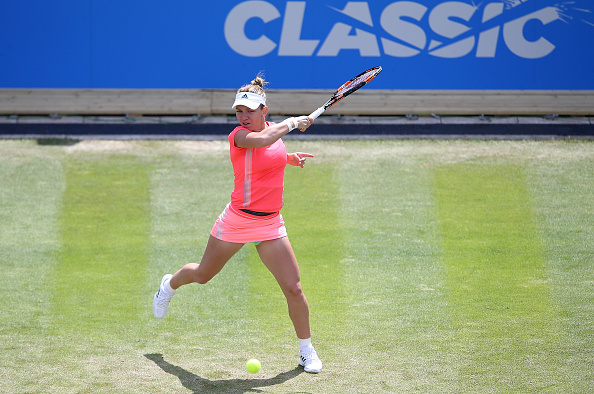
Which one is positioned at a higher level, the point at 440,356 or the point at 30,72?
the point at 30,72

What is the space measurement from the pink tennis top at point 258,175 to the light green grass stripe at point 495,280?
73.9 inches

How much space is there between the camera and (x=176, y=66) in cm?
1173

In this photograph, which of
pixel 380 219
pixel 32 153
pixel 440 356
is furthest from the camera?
pixel 32 153

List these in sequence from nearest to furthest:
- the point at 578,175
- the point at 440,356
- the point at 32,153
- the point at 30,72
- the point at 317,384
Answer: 1. the point at 317,384
2. the point at 440,356
3. the point at 578,175
4. the point at 32,153
5. the point at 30,72

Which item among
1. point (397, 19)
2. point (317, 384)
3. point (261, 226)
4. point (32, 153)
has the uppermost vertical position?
point (397, 19)

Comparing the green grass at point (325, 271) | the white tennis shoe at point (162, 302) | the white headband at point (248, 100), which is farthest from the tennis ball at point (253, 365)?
the white headband at point (248, 100)

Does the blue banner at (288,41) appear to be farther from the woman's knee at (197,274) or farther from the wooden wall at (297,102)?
the woman's knee at (197,274)

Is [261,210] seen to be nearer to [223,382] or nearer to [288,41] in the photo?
[223,382]

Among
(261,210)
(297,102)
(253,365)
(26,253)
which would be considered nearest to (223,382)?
(253,365)

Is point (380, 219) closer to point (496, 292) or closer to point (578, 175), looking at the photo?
point (496, 292)

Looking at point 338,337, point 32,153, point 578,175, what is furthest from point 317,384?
point 32,153

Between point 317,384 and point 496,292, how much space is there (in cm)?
248

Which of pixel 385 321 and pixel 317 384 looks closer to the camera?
pixel 317 384

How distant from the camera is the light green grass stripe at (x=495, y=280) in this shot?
5148 millimetres
